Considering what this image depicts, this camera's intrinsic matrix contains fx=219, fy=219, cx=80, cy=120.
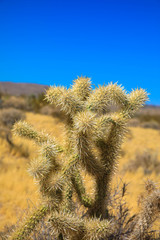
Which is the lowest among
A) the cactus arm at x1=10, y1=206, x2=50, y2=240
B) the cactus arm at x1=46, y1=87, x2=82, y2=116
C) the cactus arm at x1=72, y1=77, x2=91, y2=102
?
the cactus arm at x1=10, y1=206, x2=50, y2=240

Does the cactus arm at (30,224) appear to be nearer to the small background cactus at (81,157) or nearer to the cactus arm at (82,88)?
the small background cactus at (81,157)

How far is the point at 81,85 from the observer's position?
226 centimetres

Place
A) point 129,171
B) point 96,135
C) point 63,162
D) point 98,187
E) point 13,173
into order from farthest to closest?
point 129,171, point 13,173, point 98,187, point 63,162, point 96,135

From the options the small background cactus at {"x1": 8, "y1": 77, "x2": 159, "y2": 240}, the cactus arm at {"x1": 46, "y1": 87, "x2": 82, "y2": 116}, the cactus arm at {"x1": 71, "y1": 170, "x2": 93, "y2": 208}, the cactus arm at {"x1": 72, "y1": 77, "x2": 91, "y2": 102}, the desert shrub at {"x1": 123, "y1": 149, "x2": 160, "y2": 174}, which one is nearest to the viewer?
the small background cactus at {"x1": 8, "y1": 77, "x2": 159, "y2": 240}

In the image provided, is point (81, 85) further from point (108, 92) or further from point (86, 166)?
point (86, 166)

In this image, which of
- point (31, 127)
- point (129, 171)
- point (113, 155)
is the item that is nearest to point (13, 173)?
point (129, 171)

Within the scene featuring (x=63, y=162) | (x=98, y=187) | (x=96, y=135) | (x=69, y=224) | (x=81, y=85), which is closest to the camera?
(x=69, y=224)

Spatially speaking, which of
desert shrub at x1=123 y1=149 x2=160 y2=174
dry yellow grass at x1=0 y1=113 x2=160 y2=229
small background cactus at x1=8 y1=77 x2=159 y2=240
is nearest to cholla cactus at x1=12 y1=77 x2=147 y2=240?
small background cactus at x1=8 y1=77 x2=159 y2=240

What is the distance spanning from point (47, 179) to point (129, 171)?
6.62 meters

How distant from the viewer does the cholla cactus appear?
5.64 ft

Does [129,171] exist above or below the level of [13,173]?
above

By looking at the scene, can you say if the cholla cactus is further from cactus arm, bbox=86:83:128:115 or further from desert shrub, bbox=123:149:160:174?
desert shrub, bbox=123:149:160:174

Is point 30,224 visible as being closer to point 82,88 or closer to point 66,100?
point 66,100

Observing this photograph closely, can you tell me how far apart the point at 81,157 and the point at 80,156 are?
0.02m
